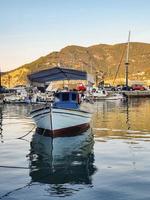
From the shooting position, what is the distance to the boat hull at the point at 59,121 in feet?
118

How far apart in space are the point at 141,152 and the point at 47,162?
6279 millimetres

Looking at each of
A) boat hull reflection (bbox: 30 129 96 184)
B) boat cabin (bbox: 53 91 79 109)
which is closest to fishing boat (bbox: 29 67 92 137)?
boat cabin (bbox: 53 91 79 109)

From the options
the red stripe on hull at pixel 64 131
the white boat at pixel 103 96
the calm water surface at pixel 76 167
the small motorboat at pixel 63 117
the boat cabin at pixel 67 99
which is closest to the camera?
the calm water surface at pixel 76 167

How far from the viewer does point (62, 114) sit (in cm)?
3600

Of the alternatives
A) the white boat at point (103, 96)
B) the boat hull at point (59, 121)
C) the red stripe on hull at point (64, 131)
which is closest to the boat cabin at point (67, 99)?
the boat hull at point (59, 121)

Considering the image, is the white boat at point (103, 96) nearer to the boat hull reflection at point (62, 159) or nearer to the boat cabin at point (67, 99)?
the boat cabin at point (67, 99)

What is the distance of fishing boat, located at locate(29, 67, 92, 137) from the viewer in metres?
36.0

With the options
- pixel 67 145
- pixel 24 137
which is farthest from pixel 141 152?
pixel 24 137

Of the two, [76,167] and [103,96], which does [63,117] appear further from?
[103,96]

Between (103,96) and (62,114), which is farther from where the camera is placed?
(103,96)

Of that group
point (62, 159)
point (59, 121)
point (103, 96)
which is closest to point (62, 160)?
point (62, 159)

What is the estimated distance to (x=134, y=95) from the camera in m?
139

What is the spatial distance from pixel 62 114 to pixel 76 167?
12.3 meters

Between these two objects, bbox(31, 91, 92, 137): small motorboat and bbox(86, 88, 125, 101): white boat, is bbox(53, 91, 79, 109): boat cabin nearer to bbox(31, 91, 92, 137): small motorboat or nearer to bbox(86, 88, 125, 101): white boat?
bbox(31, 91, 92, 137): small motorboat
